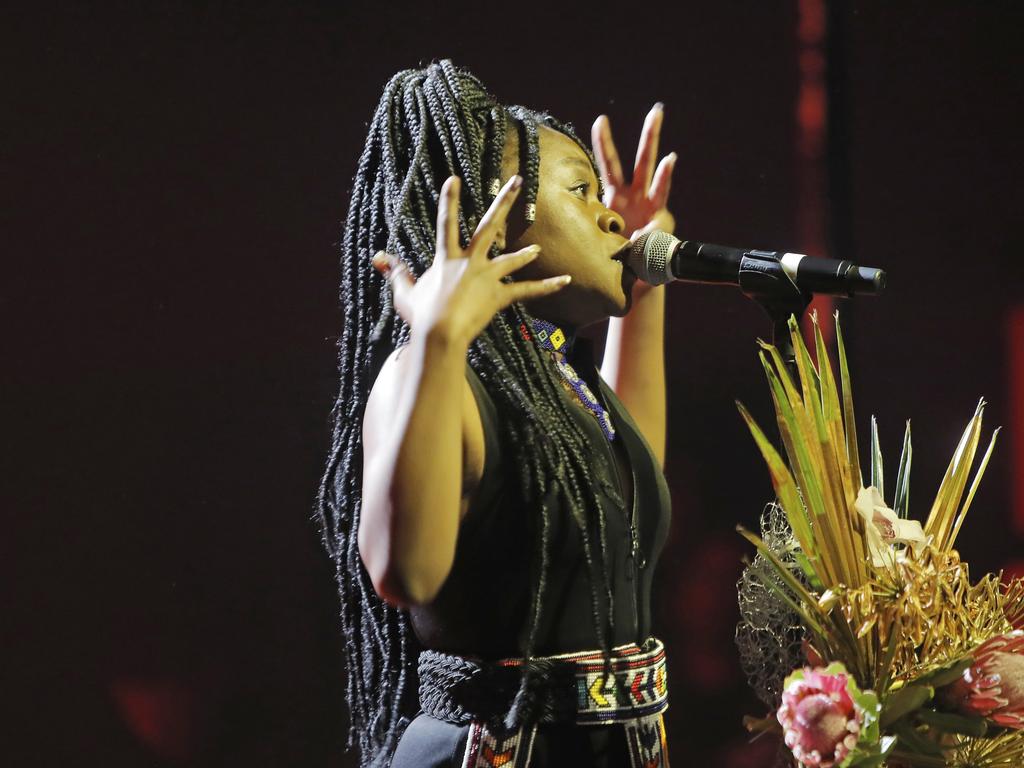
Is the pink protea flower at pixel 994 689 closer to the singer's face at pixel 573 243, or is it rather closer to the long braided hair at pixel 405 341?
the long braided hair at pixel 405 341

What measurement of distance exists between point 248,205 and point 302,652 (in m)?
0.81

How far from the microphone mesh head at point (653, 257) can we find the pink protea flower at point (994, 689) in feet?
1.92

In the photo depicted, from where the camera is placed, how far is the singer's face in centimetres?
151

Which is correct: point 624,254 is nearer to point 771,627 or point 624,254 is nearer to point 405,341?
point 405,341

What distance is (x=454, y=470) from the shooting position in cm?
119

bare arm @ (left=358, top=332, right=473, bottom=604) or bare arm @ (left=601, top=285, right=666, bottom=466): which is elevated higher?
bare arm @ (left=601, top=285, right=666, bottom=466)

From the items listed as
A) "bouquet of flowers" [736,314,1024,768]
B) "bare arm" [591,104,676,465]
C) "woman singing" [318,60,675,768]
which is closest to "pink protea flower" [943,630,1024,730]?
"bouquet of flowers" [736,314,1024,768]

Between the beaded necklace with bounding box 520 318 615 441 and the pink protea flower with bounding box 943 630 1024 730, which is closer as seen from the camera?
the pink protea flower with bounding box 943 630 1024 730

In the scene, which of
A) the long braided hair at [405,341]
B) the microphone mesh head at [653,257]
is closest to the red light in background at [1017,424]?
the microphone mesh head at [653,257]

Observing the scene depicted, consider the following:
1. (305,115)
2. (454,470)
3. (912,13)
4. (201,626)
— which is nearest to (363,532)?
(454,470)

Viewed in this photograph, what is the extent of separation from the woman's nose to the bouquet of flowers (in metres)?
0.28

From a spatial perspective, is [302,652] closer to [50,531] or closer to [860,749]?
[50,531]

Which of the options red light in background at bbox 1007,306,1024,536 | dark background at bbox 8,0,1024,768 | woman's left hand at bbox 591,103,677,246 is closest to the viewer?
woman's left hand at bbox 591,103,677,246

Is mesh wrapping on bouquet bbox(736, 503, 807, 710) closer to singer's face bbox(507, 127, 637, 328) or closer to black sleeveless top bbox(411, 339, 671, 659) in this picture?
black sleeveless top bbox(411, 339, 671, 659)
